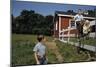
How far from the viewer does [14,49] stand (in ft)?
7.80

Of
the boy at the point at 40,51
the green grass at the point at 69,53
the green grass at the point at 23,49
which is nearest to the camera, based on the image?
the green grass at the point at 23,49

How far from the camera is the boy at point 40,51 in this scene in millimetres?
2482

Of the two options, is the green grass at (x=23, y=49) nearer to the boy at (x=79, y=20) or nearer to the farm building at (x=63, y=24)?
the farm building at (x=63, y=24)

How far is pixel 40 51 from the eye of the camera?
2504mm

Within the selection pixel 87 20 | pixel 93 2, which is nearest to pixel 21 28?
pixel 87 20

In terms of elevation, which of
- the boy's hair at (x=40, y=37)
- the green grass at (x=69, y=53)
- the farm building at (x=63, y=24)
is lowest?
the green grass at (x=69, y=53)

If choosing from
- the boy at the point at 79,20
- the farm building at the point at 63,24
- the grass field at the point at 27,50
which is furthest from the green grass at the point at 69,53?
the boy at the point at 79,20

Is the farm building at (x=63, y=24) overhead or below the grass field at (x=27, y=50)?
overhead

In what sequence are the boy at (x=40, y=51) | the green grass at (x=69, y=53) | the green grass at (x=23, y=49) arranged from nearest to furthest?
1. the green grass at (x=23, y=49)
2. the boy at (x=40, y=51)
3. the green grass at (x=69, y=53)

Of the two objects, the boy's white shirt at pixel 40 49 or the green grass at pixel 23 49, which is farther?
the boy's white shirt at pixel 40 49

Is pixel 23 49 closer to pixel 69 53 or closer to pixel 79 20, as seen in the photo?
pixel 69 53

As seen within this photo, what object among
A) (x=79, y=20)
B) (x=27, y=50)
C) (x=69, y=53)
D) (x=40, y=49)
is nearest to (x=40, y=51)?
(x=40, y=49)

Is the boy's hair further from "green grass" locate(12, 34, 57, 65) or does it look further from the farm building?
the farm building

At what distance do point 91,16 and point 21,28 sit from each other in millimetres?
1054
